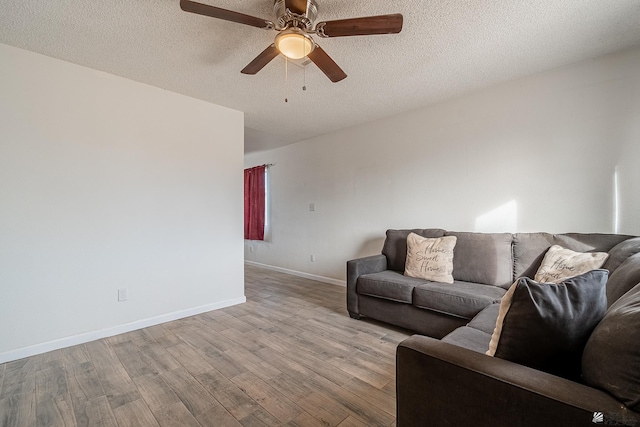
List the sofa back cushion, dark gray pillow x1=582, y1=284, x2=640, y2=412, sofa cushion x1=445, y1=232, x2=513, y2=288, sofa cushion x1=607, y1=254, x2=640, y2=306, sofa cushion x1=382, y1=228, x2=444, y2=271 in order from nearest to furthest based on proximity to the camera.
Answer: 1. dark gray pillow x1=582, y1=284, x2=640, y2=412
2. sofa cushion x1=607, y1=254, x2=640, y2=306
3. the sofa back cushion
4. sofa cushion x1=445, y1=232, x2=513, y2=288
5. sofa cushion x1=382, y1=228, x2=444, y2=271

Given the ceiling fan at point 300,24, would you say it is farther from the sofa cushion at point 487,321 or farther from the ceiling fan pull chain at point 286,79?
the sofa cushion at point 487,321

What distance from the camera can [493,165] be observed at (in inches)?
110

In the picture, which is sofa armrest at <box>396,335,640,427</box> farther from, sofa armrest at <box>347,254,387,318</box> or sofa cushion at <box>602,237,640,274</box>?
sofa armrest at <box>347,254,387,318</box>

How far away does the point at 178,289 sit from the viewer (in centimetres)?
292

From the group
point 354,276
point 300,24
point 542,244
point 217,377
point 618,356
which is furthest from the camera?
point 354,276

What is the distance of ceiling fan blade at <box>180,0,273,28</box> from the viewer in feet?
4.61

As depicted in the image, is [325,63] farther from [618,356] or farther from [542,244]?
[542,244]

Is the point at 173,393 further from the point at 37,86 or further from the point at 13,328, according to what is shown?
the point at 37,86

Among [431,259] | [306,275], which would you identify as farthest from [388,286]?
[306,275]

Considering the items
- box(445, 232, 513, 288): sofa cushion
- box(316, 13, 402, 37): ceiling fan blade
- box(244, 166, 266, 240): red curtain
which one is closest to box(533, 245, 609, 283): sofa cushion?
box(445, 232, 513, 288): sofa cushion

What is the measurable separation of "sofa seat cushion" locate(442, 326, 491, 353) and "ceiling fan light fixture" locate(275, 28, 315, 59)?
6.31ft

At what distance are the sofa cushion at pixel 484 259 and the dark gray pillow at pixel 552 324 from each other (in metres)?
1.62

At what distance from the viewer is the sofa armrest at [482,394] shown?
0.68m

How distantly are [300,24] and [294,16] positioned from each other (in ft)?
0.20
